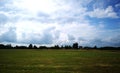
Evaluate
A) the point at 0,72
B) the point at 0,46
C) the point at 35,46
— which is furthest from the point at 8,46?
the point at 0,72

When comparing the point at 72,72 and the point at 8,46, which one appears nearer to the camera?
the point at 72,72

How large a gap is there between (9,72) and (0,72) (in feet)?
3.17

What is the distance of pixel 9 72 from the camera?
19250mm

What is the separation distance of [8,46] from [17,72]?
187m

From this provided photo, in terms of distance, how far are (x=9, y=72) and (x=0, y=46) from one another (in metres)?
185

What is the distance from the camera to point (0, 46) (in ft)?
635

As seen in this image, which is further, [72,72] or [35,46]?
[35,46]

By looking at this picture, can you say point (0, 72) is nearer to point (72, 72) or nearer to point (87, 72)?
point (72, 72)

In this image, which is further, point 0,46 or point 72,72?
point 0,46

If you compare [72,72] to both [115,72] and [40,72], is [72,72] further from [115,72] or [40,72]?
[115,72]

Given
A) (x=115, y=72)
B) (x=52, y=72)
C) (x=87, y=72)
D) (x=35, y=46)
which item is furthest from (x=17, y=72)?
(x=35, y=46)

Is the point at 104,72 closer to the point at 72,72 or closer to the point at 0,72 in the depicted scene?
the point at 72,72

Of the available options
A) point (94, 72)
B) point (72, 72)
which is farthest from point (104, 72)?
point (72, 72)

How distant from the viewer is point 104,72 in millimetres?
20188
